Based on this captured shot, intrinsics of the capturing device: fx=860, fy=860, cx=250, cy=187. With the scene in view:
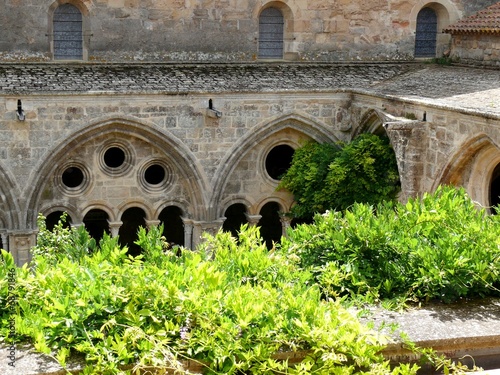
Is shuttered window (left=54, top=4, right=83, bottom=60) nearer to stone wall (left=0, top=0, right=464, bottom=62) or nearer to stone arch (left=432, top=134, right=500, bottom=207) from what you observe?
stone wall (left=0, top=0, right=464, bottom=62)

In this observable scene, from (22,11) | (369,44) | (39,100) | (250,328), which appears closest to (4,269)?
(250,328)

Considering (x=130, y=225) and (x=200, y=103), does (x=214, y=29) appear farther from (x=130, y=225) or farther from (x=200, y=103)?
(x=130, y=225)

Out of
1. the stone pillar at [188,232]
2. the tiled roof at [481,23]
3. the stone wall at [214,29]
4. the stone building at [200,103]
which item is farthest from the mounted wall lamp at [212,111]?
the tiled roof at [481,23]

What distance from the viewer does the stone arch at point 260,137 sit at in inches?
677

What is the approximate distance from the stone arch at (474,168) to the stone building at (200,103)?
0.02 meters

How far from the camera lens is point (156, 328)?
368 cm

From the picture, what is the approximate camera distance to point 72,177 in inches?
712

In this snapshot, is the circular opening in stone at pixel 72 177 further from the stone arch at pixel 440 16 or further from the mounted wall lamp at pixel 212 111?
the stone arch at pixel 440 16

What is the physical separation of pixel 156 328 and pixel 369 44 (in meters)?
16.8

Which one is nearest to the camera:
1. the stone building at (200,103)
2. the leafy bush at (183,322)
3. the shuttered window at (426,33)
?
the leafy bush at (183,322)

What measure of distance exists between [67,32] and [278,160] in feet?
17.0

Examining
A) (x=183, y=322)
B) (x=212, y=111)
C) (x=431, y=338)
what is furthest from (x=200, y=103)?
(x=431, y=338)

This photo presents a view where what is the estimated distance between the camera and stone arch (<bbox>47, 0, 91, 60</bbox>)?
17688 mm

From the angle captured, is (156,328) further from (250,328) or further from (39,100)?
(39,100)
